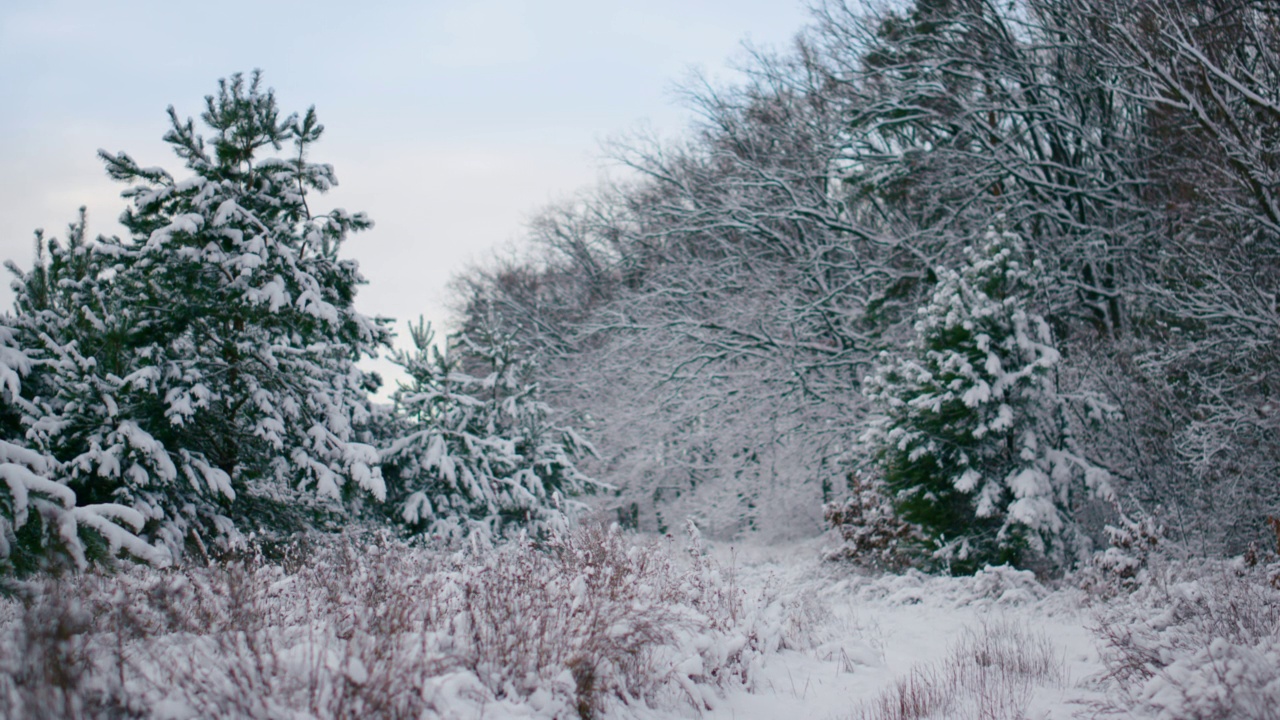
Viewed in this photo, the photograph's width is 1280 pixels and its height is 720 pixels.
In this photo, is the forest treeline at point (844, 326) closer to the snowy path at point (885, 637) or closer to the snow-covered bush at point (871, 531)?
the snow-covered bush at point (871, 531)

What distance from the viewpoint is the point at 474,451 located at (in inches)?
553

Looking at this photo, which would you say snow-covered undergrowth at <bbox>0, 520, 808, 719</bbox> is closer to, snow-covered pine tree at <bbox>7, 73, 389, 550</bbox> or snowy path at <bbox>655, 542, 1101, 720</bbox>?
snowy path at <bbox>655, 542, 1101, 720</bbox>

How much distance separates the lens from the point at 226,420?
9.04 meters

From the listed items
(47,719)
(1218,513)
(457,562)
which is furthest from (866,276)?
(47,719)

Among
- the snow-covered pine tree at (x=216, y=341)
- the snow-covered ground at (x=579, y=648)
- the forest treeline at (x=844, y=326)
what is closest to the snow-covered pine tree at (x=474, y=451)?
the forest treeline at (x=844, y=326)

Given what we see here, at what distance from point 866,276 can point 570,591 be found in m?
13.2

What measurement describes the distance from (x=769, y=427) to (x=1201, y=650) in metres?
14.3

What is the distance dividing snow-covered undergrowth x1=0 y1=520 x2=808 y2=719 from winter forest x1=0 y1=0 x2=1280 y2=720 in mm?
30

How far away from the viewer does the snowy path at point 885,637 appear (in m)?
4.65

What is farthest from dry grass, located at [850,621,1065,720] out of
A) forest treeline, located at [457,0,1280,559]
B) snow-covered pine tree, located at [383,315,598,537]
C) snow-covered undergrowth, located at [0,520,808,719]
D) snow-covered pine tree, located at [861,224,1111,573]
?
snow-covered pine tree, located at [383,315,598,537]

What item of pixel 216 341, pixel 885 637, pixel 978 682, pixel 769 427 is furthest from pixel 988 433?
pixel 216 341

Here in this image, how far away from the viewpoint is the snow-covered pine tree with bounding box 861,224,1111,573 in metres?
10.0

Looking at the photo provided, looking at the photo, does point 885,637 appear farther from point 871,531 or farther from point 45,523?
point 45,523

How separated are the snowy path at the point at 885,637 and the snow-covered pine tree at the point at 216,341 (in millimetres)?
5879
